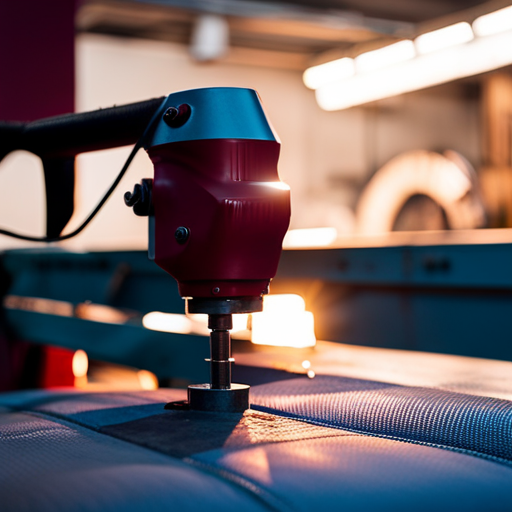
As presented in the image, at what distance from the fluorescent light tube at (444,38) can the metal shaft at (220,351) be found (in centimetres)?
465

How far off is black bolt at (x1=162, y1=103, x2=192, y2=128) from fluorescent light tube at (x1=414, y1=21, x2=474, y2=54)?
4616 mm

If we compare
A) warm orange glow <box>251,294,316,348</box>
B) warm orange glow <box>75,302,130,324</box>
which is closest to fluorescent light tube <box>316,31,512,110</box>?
warm orange glow <box>75,302,130,324</box>

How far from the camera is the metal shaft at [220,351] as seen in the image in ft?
2.45

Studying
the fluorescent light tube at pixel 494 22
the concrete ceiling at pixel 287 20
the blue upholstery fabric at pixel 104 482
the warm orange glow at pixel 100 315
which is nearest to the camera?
the blue upholstery fabric at pixel 104 482

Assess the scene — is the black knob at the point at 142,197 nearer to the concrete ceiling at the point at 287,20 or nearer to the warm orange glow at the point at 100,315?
the warm orange glow at the point at 100,315

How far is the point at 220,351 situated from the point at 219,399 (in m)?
0.05

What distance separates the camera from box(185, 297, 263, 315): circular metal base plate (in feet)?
2.43

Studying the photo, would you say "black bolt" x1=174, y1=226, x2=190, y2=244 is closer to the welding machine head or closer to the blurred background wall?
the welding machine head

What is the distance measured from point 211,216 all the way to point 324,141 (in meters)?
8.47

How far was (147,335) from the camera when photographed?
174 cm

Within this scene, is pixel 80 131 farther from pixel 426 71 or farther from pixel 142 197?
pixel 426 71

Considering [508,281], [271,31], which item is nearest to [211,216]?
[508,281]

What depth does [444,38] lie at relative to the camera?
5285 millimetres

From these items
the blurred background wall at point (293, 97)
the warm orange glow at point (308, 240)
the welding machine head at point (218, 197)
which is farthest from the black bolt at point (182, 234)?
the blurred background wall at point (293, 97)
